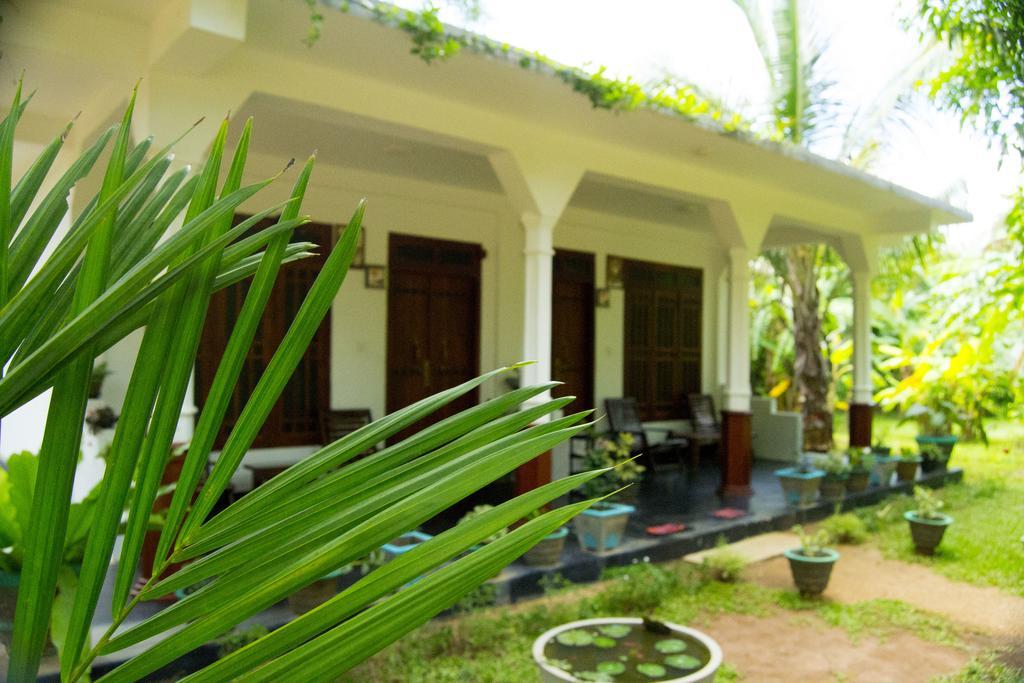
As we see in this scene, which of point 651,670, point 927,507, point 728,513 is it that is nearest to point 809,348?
point 728,513

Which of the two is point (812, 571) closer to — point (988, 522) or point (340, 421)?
point (988, 522)

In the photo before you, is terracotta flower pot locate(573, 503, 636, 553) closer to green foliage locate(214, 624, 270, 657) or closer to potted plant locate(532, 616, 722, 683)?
Result: potted plant locate(532, 616, 722, 683)

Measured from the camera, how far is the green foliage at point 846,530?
→ 272 inches

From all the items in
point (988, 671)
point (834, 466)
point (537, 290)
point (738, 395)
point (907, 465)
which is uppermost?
point (537, 290)

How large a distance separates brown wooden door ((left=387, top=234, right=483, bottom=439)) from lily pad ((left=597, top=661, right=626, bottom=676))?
14.7 ft

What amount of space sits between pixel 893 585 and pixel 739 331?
295 cm

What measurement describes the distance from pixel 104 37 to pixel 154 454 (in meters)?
3.94

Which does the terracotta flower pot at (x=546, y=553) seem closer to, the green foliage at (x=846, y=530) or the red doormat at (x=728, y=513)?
the red doormat at (x=728, y=513)

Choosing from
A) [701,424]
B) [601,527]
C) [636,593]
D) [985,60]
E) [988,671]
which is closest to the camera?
[988,671]

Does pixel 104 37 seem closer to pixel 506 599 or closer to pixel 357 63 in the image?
pixel 357 63

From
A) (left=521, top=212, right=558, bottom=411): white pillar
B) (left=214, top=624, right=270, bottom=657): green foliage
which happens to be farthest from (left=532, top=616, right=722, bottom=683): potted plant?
(left=521, top=212, right=558, bottom=411): white pillar

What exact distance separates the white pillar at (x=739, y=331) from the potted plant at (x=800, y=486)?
2.59ft

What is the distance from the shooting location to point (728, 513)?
717cm

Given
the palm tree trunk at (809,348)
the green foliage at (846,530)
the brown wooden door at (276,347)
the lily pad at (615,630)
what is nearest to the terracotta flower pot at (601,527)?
the lily pad at (615,630)
